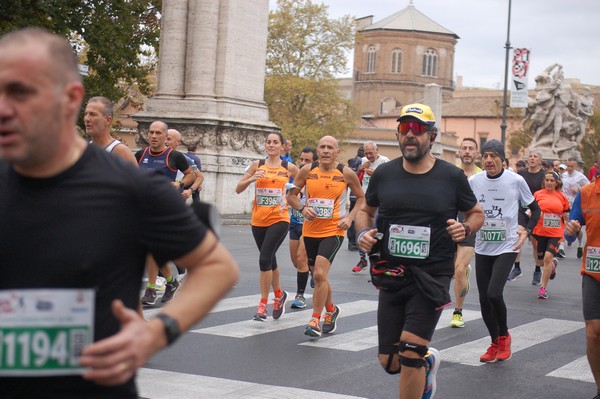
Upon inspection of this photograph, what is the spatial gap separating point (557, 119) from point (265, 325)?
3985cm

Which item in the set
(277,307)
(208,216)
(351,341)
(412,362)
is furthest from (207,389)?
(208,216)

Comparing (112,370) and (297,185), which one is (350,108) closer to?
(297,185)

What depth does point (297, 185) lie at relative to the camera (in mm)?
12680

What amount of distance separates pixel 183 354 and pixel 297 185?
323cm

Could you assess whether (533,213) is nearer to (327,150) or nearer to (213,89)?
(327,150)

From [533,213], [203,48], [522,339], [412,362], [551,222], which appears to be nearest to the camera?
[412,362]

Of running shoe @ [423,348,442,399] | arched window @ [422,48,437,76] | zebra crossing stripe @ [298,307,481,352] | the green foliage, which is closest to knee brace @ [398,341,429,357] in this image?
running shoe @ [423,348,442,399]

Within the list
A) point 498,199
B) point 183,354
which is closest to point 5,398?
point 183,354

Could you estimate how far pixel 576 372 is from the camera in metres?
10.1

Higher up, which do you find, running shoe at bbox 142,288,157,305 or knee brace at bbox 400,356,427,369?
knee brace at bbox 400,356,427,369

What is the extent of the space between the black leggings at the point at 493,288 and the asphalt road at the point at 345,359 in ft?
1.24

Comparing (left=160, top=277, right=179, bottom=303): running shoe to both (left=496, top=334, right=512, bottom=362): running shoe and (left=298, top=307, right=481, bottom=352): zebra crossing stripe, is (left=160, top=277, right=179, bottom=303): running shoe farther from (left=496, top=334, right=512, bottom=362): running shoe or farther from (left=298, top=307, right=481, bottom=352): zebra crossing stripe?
(left=496, top=334, right=512, bottom=362): running shoe

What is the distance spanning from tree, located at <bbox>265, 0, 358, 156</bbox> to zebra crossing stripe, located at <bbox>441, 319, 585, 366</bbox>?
66413 millimetres

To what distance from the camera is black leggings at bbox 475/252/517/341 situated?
33.4ft
